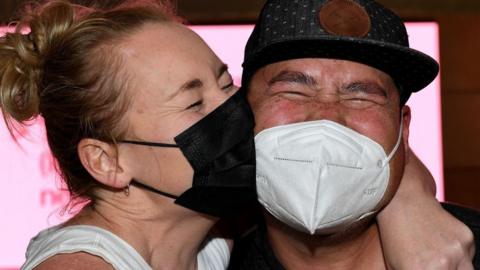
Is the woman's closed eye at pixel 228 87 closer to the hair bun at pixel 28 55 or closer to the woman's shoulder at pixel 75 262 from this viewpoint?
the hair bun at pixel 28 55

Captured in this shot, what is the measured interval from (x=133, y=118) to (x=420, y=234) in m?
0.76

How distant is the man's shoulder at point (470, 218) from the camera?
2459mm

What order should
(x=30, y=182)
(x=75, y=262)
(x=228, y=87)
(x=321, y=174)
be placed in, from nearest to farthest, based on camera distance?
(x=75, y=262) → (x=321, y=174) → (x=228, y=87) → (x=30, y=182)

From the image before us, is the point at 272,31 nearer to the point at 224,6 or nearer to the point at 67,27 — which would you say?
the point at 67,27

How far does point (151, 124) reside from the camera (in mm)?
2359

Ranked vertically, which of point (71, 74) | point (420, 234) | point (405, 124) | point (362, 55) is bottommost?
point (420, 234)

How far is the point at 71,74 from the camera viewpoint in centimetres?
236

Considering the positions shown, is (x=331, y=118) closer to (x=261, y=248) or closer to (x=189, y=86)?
(x=189, y=86)

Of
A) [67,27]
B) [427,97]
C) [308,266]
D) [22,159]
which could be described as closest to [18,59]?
[67,27]

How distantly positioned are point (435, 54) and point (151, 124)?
6.40 feet

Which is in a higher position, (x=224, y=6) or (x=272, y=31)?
(x=272, y=31)

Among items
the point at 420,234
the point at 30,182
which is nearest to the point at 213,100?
the point at 420,234

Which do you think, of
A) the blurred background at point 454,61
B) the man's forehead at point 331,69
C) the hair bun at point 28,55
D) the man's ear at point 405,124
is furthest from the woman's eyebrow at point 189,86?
the blurred background at point 454,61

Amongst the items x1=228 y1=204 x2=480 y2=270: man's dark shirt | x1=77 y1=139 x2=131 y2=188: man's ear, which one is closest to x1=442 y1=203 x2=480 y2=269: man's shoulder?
x1=228 y1=204 x2=480 y2=270: man's dark shirt
